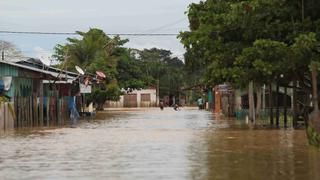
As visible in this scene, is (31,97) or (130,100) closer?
(31,97)

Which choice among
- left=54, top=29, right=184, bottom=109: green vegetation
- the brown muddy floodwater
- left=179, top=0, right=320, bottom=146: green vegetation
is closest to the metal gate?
left=54, top=29, right=184, bottom=109: green vegetation

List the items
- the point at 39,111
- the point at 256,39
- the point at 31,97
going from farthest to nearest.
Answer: the point at 39,111 → the point at 31,97 → the point at 256,39

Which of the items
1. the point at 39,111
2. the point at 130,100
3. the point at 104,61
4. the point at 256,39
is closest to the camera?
the point at 256,39

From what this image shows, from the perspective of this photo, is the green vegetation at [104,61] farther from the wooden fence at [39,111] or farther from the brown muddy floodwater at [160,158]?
the brown muddy floodwater at [160,158]

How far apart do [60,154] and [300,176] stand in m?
7.23

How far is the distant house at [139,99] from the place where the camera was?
106 m

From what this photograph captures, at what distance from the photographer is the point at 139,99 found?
368 ft

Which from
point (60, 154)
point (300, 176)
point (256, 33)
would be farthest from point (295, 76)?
point (300, 176)

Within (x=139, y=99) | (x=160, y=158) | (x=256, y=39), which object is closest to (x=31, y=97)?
(x=256, y=39)

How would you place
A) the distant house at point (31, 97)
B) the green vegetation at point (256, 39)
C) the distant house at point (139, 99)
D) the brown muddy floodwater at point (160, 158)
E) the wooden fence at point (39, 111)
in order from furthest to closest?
the distant house at point (139, 99) → the distant house at point (31, 97) → the wooden fence at point (39, 111) → the green vegetation at point (256, 39) → the brown muddy floodwater at point (160, 158)

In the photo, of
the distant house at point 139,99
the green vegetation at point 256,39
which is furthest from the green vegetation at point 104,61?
the distant house at point 139,99

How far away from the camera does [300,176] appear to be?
11953 millimetres

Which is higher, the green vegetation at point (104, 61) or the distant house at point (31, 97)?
the green vegetation at point (104, 61)

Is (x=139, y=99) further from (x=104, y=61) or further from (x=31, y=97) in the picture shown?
(x=31, y=97)
